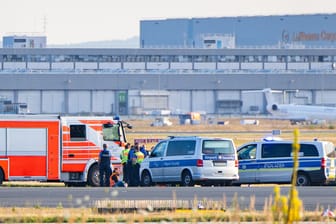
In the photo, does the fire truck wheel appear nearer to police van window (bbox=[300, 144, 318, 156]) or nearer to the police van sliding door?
the police van sliding door

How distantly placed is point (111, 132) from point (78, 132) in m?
1.33

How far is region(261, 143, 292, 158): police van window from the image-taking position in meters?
35.2

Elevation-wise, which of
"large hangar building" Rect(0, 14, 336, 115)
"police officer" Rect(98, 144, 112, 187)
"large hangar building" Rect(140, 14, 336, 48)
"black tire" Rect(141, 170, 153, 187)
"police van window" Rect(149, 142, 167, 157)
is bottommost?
"black tire" Rect(141, 170, 153, 187)

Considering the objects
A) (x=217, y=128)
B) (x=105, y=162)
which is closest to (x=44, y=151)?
(x=105, y=162)

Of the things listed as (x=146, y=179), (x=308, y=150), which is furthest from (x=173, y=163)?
(x=308, y=150)

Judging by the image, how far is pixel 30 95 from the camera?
360 feet

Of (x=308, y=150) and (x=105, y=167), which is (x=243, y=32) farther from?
(x=105, y=167)

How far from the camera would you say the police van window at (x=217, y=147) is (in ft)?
114

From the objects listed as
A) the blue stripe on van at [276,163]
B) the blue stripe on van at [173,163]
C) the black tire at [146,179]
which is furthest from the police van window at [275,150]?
the black tire at [146,179]

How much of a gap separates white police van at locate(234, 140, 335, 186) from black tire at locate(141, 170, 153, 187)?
2.86 meters

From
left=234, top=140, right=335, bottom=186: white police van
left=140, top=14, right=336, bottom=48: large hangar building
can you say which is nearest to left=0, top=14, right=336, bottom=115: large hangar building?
left=140, top=14, right=336, bottom=48: large hangar building

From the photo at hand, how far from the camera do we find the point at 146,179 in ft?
118

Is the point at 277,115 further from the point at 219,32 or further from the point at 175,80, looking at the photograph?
the point at 219,32

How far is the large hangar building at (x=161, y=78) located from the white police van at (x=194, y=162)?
73312 millimetres
